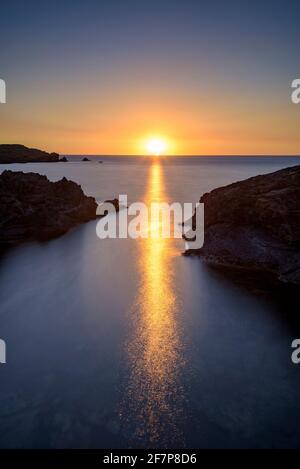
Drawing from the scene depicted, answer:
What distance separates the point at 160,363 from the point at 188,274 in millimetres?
15821

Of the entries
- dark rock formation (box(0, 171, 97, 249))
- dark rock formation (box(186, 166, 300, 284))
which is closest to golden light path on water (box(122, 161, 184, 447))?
dark rock formation (box(186, 166, 300, 284))

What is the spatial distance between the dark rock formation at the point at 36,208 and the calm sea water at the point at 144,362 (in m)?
16.3

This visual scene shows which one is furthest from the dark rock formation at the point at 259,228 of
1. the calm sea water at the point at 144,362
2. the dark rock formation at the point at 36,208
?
the dark rock formation at the point at 36,208

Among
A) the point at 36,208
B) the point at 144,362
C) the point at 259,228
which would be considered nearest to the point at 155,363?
the point at 144,362

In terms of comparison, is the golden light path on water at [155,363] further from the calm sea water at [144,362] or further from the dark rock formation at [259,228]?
the dark rock formation at [259,228]

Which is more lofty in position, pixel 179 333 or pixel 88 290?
pixel 88 290

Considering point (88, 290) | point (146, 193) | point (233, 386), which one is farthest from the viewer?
point (146, 193)

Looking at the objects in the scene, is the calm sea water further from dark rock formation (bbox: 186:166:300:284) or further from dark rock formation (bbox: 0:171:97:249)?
dark rock formation (bbox: 0:171:97:249)

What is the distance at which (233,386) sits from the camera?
18219 mm

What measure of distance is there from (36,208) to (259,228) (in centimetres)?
3770

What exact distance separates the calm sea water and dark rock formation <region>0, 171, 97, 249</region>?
16326 millimetres
